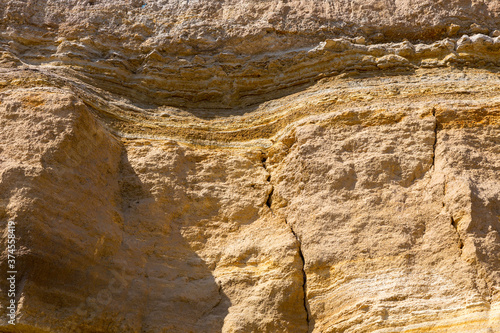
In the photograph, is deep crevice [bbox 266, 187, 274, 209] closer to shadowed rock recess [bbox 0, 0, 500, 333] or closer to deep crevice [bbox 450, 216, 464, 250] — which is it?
shadowed rock recess [bbox 0, 0, 500, 333]

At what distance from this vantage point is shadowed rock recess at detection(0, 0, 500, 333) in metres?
4.55

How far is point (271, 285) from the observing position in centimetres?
482

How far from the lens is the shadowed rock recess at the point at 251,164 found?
4.55m

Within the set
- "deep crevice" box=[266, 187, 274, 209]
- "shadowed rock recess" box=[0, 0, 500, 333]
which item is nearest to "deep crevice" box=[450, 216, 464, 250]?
"shadowed rock recess" box=[0, 0, 500, 333]

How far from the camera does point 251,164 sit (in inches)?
228

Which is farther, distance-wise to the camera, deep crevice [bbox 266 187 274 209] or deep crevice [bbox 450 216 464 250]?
deep crevice [bbox 266 187 274 209]

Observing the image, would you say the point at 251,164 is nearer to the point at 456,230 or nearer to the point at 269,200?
the point at 269,200

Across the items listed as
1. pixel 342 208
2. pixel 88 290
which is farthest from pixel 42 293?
pixel 342 208

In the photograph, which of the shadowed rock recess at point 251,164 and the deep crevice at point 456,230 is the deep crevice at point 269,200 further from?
the deep crevice at point 456,230

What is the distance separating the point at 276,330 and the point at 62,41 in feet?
12.9

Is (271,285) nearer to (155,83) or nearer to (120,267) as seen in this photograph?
(120,267)

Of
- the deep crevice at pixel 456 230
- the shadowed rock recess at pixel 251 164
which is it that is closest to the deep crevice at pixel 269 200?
the shadowed rock recess at pixel 251 164

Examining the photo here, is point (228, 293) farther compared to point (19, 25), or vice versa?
point (19, 25)

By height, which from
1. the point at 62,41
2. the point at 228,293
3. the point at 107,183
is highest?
the point at 62,41
